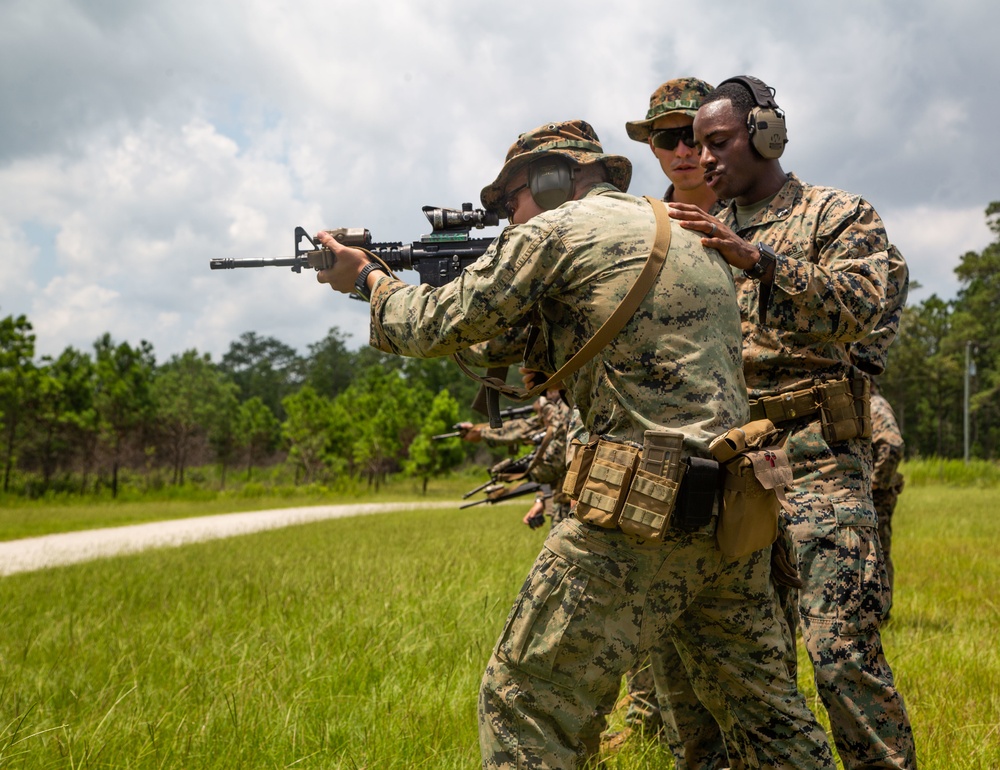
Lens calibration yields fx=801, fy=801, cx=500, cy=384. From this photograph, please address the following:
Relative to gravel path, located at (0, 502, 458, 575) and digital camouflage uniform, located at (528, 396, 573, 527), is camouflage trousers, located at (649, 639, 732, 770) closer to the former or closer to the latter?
digital camouflage uniform, located at (528, 396, 573, 527)

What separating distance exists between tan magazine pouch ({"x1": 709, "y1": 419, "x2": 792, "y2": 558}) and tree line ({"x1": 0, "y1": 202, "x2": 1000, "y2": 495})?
909 inches

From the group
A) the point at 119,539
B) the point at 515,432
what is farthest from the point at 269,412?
the point at 515,432

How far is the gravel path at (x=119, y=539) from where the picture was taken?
1117 cm

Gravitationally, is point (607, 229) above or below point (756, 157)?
below

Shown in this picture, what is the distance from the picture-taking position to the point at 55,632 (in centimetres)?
520

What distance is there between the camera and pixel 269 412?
46469 mm

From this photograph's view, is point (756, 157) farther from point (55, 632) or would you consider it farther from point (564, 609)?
point (55, 632)

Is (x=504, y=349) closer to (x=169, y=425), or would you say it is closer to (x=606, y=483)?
(x=606, y=483)

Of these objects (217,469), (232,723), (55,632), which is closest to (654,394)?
(232,723)

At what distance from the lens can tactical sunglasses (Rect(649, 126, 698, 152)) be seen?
3.73 meters

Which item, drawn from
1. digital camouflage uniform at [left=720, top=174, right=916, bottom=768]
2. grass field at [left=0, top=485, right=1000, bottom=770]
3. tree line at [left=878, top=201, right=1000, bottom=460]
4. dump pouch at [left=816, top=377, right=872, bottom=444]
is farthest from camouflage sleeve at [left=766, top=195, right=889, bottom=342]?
tree line at [left=878, top=201, right=1000, bottom=460]

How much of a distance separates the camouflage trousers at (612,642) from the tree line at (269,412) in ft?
75.4

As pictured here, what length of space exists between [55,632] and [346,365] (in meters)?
75.3

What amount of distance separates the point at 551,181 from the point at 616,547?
1.25 metres
